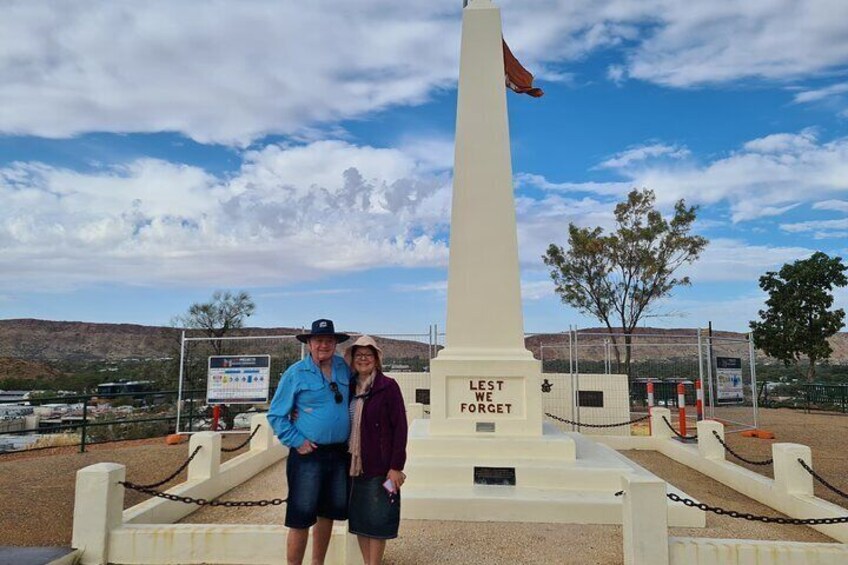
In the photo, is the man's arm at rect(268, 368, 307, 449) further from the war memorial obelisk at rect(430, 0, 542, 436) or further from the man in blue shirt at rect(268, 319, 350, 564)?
the war memorial obelisk at rect(430, 0, 542, 436)

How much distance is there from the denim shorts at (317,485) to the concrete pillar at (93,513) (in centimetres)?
195

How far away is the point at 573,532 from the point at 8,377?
3672cm

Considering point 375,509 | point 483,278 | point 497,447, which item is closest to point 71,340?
point 483,278

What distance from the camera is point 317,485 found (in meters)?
3.84

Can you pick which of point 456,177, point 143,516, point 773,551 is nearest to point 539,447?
point 773,551

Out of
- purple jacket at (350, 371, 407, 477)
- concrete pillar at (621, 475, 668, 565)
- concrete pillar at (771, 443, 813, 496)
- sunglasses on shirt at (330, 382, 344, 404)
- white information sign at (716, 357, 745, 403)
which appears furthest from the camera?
white information sign at (716, 357, 745, 403)

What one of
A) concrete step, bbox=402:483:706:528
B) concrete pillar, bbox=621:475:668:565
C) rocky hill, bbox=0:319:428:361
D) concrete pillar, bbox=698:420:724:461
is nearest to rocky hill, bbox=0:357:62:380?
rocky hill, bbox=0:319:428:361

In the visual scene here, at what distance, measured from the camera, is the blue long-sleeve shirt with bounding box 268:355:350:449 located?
384 cm

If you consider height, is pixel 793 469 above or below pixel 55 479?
above

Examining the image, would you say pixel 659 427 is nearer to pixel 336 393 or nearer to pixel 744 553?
pixel 744 553

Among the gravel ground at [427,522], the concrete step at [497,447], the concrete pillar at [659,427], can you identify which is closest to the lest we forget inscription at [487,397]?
the concrete step at [497,447]

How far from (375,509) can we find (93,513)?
8.73 feet

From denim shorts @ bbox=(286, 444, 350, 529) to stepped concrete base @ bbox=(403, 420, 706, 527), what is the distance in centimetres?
228

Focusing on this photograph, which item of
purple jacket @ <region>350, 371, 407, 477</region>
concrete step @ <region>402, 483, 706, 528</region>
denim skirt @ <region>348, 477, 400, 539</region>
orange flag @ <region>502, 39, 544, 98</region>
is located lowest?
concrete step @ <region>402, 483, 706, 528</region>
